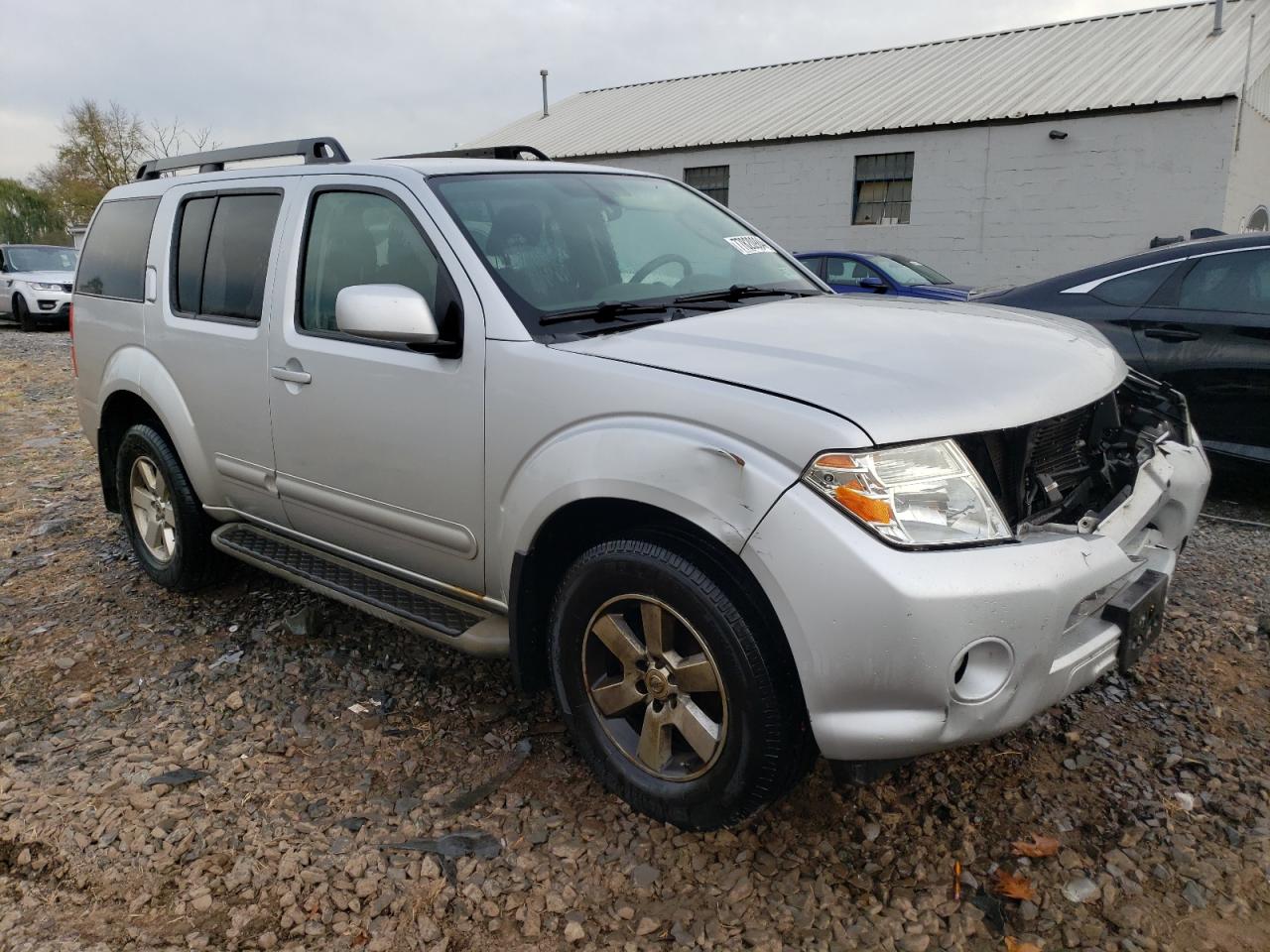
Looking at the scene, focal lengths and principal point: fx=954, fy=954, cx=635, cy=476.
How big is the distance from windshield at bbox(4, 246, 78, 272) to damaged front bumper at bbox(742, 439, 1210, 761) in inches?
789

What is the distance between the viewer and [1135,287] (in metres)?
5.33

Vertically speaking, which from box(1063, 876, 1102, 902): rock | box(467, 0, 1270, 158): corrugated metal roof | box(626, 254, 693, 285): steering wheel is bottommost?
box(1063, 876, 1102, 902): rock

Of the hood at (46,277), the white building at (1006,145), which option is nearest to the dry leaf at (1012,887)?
the white building at (1006,145)

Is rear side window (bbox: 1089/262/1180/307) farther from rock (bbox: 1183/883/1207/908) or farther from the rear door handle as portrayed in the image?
rock (bbox: 1183/883/1207/908)

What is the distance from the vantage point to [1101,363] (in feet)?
8.93

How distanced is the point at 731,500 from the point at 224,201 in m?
2.75

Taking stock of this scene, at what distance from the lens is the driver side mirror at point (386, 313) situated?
8.71 feet

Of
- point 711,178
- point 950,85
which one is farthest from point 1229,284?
point 711,178

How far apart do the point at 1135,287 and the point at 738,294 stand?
3268 millimetres

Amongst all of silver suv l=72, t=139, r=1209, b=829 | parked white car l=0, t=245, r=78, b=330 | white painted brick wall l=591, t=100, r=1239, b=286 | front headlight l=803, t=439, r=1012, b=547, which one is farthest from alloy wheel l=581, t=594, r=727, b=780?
parked white car l=0, t=245, r=78, b=330

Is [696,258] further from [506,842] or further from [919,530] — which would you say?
[506,842]

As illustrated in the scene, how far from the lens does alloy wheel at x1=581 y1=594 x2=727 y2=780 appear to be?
2.36 m

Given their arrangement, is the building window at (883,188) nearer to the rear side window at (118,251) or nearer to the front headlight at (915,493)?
the rear side window at (118,251)

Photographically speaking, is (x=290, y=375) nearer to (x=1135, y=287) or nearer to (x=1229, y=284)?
(x=1135, y=287)
